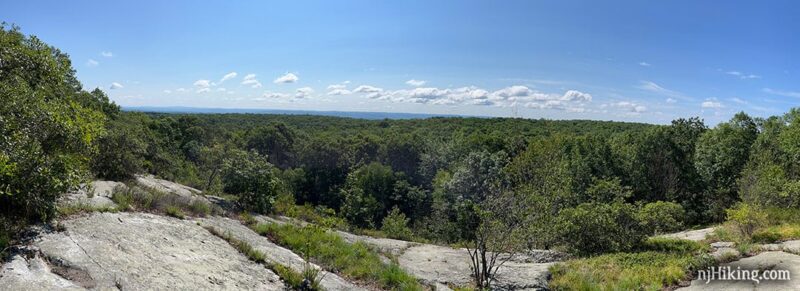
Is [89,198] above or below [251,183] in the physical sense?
above

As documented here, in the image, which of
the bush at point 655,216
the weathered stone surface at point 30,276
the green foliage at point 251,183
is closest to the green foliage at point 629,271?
the bush at point 655,216

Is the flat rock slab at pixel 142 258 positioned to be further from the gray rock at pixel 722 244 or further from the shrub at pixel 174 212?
the gray rock at pixel 722 244

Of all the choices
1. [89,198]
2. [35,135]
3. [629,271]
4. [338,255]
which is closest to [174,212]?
[89,198]

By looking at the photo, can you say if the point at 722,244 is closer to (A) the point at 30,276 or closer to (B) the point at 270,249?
(B) the point at 270,249

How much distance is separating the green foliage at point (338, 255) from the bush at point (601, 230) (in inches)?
320

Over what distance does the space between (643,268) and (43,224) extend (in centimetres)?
1432

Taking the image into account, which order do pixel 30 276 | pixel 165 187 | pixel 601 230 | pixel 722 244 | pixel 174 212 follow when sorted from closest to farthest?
pixel 30 276, pixel 174 212, pixel 165 187, pixel 722 244, pixel 601 230

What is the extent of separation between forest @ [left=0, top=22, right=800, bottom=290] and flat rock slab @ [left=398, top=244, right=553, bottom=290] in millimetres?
952

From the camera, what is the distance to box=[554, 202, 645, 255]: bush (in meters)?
15.2

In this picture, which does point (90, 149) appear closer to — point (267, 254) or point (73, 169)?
point (73, 169)

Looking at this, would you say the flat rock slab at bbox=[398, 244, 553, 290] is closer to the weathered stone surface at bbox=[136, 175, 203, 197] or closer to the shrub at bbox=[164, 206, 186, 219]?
the shrub at bbox=[164, 206, 186, 219]

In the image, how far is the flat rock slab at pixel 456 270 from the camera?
1092 centimetres

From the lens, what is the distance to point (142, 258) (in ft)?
21.6

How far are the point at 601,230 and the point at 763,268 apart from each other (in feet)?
15.8
